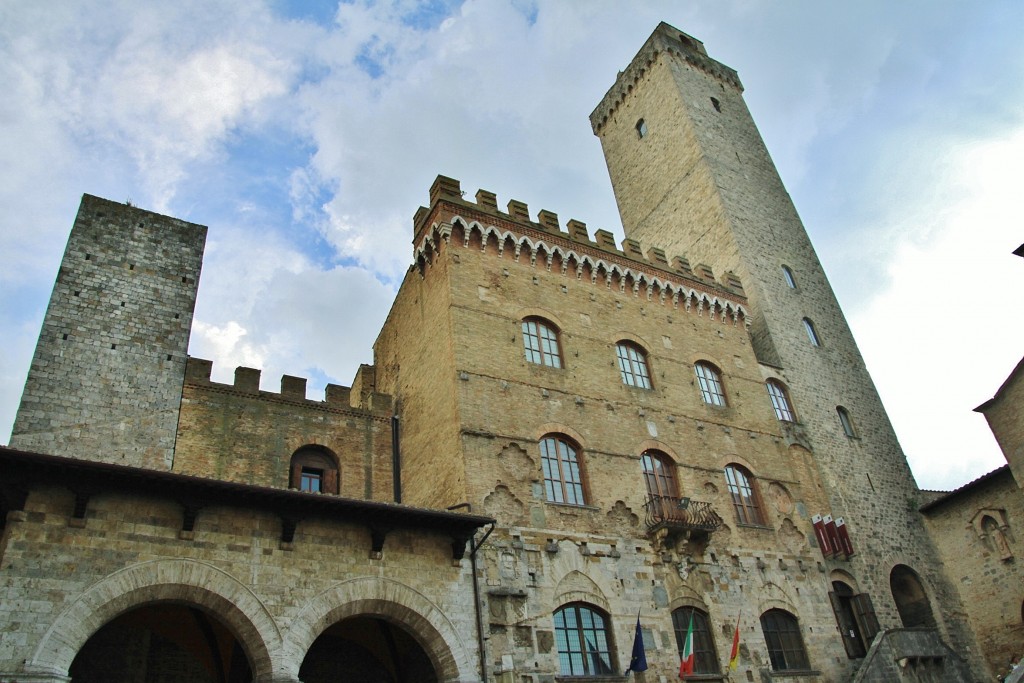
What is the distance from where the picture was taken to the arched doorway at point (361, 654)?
13.7 meters

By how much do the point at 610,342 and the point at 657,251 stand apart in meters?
4.63

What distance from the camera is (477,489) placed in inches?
547

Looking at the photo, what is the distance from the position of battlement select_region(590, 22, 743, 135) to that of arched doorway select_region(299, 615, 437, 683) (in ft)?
82.0

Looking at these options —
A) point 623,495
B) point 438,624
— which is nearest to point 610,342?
point 623,495

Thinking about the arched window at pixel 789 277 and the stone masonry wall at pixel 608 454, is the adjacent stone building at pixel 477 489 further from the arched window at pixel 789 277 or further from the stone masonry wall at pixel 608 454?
the arched window at pixel 789 277

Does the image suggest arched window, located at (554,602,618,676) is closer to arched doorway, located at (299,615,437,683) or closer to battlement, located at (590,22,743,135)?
arched doorway, located at (299,615,437,683)

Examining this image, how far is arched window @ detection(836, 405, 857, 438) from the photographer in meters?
22.1

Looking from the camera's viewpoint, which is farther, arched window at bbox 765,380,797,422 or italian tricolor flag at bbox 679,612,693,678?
arched window at bbox 765,380,797,422

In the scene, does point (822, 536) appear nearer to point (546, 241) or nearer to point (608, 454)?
point (608, 454)

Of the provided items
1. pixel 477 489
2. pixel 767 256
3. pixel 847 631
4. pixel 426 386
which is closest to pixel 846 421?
pixel 767 256

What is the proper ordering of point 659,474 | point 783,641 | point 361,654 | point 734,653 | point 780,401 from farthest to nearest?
point 780,401 → point 659,474 → point 783,641 → point 734,653 → point 361,654

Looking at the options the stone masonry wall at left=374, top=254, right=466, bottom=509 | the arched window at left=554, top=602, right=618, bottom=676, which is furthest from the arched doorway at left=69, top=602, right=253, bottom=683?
the arched window at left=554, top=602, right=618, bottom=676

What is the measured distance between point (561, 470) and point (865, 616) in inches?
345

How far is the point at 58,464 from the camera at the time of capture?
9438mm
